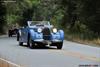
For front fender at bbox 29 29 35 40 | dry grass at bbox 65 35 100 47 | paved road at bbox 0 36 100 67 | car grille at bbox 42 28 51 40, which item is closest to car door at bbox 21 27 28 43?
front fender at bbox 29 29 35 40

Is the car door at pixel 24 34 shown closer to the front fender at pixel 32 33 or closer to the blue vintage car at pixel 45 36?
the blue vintage car at pixel 45 36

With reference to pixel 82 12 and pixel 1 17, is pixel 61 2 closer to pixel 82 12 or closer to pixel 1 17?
pixel 82 12

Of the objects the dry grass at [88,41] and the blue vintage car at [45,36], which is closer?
the blue vintage car at [45,36]

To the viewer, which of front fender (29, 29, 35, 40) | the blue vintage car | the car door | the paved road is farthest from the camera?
the car door

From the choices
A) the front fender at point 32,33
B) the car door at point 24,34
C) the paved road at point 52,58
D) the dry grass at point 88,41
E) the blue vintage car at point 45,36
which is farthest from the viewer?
the dry grass at point 88,41

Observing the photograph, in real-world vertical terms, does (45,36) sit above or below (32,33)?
below

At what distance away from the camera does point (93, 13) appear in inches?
1469

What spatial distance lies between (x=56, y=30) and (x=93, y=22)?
12.0 m

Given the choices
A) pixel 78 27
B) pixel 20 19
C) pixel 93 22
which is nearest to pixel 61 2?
pixel 78 27

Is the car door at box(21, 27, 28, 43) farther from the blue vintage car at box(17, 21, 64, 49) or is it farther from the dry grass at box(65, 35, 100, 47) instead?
the dry grass at box(65, 35, 100, 47)

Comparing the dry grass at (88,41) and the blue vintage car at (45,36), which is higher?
the blue vintage car at (45,36)

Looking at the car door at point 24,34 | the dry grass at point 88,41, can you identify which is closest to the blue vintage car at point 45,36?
the car door at point 24,34

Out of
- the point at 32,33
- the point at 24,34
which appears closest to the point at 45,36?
the point at 32,33

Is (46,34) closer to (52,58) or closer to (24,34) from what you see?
(24,34)
